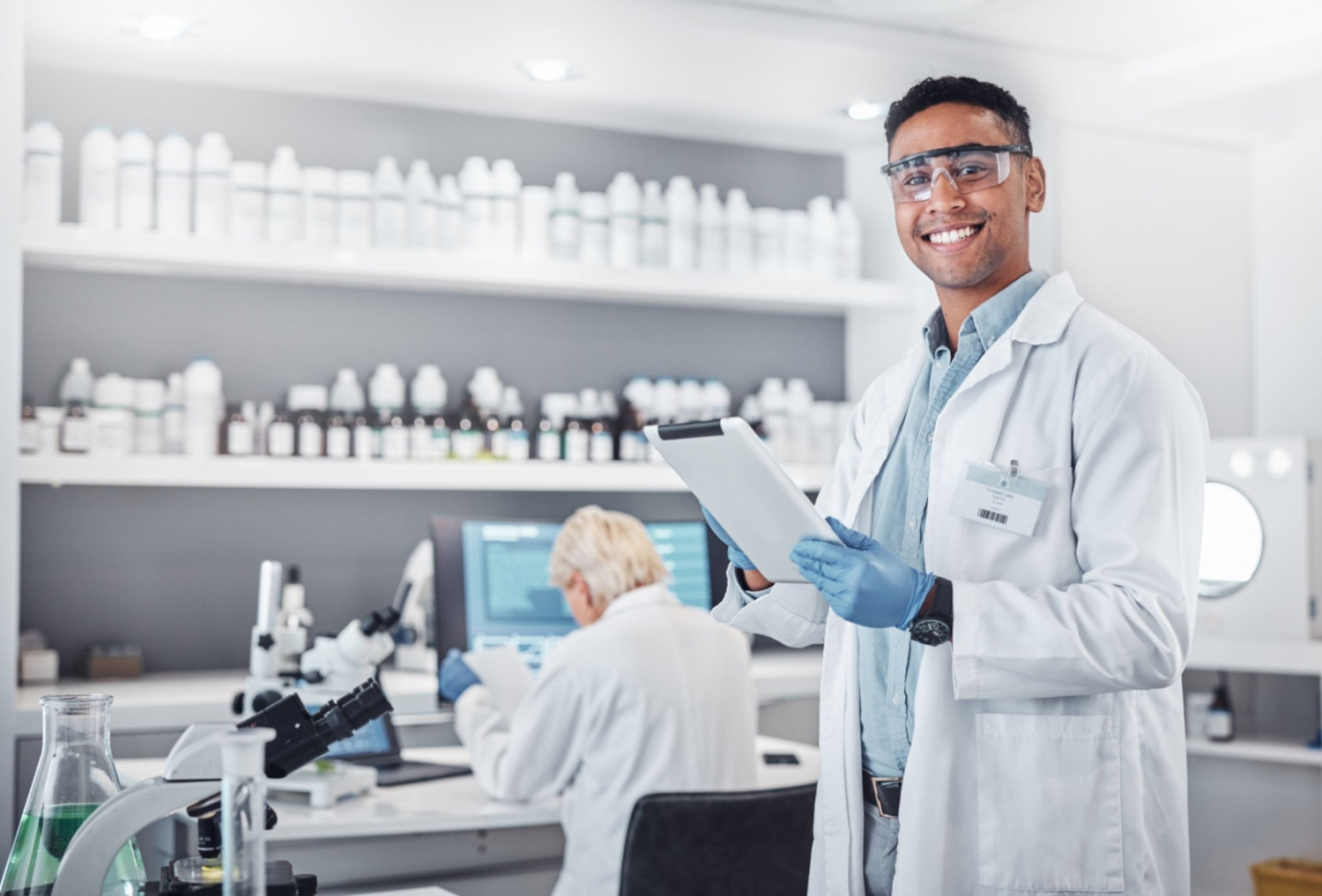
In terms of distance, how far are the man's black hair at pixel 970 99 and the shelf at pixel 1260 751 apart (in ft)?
7.97

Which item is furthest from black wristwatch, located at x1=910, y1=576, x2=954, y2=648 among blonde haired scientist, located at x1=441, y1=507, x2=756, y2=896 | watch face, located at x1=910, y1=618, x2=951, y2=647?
blonde haired scientist, located at x1=441, y1=507, x2=756, y2=896

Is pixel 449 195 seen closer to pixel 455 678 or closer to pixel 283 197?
pixel 283 197

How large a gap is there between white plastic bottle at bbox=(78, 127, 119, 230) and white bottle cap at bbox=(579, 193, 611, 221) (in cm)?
121

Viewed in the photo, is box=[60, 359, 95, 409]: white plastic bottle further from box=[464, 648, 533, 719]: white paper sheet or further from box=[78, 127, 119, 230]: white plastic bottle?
box=[464, 648, 533, 719]: white paper sheet

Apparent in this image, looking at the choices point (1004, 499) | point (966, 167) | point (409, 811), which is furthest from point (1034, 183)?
point (409, 811)

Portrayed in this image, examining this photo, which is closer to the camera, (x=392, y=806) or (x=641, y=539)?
(x=392, y=806)

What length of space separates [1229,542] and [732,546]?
2.50 metres

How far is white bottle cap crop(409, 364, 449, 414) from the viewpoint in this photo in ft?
11.9

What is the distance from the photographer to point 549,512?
4.02 m

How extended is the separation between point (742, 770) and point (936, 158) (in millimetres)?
1462

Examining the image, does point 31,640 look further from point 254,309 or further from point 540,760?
point 540,760

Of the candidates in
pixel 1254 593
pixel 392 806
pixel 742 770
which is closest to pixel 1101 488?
pixel 742 770

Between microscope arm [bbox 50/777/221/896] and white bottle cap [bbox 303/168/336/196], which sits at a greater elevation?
white bottle cap [bbox 303/168/336/196]

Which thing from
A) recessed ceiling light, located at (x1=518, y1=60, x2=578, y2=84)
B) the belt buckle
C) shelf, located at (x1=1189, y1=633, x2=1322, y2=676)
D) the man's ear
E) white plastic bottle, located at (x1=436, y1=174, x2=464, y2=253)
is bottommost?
shelf, located at (x1=1189, y1=633, x2=1322, y2=676)
